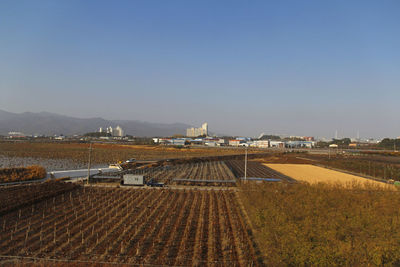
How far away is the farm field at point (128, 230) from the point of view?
25.4ft

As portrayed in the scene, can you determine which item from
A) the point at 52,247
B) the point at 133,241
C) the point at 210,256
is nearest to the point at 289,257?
the point at 210,256

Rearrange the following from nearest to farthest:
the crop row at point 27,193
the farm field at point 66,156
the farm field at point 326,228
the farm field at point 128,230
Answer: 1. the farm field at point 326,228
2. the farm field at point 128,230
3. the crop row at point 27,193
4. the farm field at point 66,156

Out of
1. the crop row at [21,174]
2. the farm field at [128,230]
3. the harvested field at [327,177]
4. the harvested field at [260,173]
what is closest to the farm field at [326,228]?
the farm field at [128,230]

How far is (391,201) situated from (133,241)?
34.2ft

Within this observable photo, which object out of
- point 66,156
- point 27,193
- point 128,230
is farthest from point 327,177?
point 66,156

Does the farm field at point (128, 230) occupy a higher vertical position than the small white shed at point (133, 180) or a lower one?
lower

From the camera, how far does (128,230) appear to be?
9773 mm

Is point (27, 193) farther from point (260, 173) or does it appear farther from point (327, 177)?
point (327, 177)

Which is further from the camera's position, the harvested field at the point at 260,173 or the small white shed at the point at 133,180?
the harvested field at the point at 260,173

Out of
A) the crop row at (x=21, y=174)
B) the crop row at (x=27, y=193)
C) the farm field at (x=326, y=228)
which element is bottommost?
the crop row at (x=27, y=193)

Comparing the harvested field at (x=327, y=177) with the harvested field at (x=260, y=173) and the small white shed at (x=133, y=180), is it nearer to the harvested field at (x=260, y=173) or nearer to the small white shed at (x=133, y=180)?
the harvested field at (x=260, y=173)

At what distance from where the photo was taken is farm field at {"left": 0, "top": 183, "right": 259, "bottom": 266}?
25.4 feet

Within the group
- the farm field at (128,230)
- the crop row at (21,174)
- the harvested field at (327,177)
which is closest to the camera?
the farm field at (128,230)

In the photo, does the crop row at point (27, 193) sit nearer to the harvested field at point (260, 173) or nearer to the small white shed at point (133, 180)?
the small white shed at point (133, 180)
